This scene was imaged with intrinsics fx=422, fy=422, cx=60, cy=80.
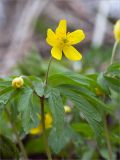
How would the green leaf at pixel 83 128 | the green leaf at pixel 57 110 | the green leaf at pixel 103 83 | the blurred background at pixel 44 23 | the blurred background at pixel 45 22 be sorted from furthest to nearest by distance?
the blurred background at pixel 45 22
the blurred background at pixel 44 23
the green leaf at pixel 83 128
the green leaf at pixel 103 83
the green leaf at pixel 57 110

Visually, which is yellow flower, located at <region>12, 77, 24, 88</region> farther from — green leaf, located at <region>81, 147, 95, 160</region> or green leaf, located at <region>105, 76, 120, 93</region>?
green leaf, located at <region>81, 147, 95, 160</region>

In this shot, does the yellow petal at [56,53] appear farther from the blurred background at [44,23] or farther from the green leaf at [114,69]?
the blurred background at [44,23]

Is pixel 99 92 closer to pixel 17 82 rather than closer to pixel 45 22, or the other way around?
pixel 17 82

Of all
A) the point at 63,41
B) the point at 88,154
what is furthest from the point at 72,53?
the point at 88,154

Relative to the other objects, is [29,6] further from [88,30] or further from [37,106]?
[37,106]

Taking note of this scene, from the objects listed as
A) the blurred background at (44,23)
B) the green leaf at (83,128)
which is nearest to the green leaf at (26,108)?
the green leaf at (83,128)

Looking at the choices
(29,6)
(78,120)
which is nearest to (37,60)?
(78,120)
